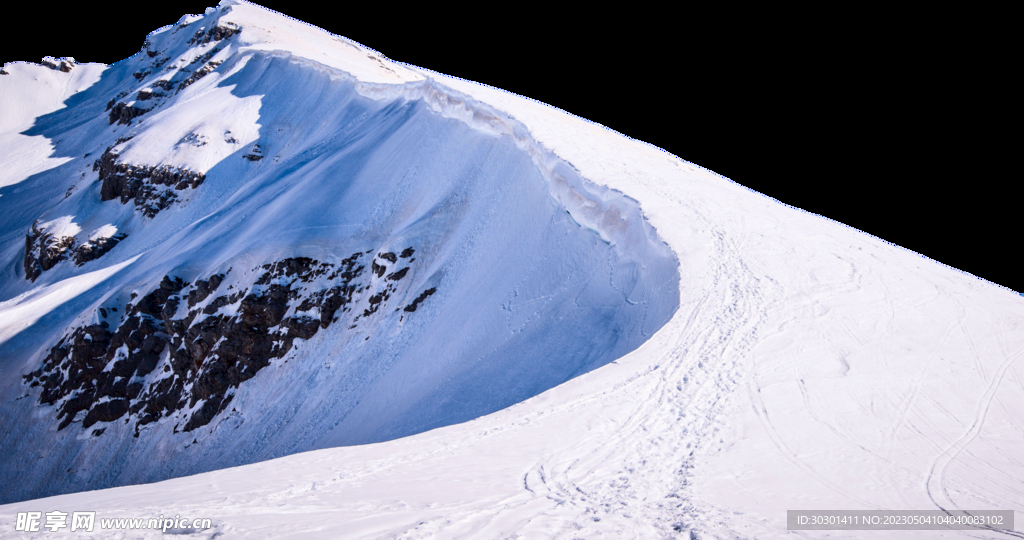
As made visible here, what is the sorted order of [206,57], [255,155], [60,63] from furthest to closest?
Result: [60,63], [206,57], [255,155]

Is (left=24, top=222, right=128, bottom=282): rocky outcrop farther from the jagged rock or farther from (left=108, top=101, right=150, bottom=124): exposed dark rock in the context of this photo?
the jagged rock

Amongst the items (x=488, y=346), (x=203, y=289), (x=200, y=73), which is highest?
(x=488, y=346)

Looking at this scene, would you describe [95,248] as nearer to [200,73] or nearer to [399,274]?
[200,73]

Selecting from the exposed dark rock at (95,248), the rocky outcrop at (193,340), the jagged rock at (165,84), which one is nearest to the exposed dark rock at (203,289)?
the rocky outcrop at (193,340)

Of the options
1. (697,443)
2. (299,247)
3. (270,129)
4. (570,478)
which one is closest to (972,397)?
(697,443)

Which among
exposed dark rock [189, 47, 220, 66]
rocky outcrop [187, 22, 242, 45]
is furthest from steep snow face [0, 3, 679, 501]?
rocky outcrop [187, 22, 242, 45]

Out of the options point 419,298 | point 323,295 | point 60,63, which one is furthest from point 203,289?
point 60,63
